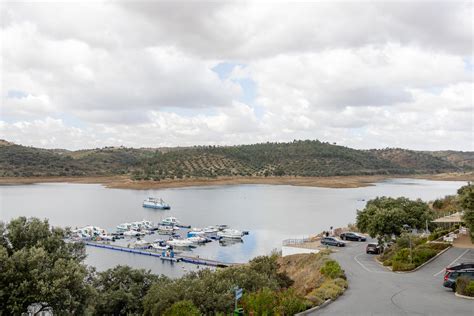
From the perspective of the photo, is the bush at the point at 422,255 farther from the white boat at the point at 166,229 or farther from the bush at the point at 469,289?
the white boat at the point at 166,229

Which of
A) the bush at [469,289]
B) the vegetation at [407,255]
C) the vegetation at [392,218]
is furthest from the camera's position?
the vegetation at [392,218]

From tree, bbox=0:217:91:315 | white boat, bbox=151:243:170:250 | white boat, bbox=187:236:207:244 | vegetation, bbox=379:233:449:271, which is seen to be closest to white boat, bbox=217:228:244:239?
white boat, bbox=187:236:207:244

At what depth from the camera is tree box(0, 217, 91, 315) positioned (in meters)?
14.9

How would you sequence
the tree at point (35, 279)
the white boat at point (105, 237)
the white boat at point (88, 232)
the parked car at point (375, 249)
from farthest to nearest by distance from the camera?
the white boat at point (88, 232) < the white boat at point (105, 237) < the parked car at point (375, 249) < the tree at point (35, 279)

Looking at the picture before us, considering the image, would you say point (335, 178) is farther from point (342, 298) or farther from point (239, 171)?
point (342, 298)

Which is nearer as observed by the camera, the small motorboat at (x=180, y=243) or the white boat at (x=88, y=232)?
the small motorboat at (x=180, y=243)

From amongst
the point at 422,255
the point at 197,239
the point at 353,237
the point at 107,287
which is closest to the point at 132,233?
the point at 197,239

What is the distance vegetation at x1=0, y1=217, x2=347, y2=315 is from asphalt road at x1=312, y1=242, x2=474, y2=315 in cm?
86

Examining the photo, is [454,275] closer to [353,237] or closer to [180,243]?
[353,237]

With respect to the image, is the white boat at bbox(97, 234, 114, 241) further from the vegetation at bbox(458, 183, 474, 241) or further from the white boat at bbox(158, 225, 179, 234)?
the vegetation at bbox(458, 183, 474, 241)

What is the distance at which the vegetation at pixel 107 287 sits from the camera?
14.9m

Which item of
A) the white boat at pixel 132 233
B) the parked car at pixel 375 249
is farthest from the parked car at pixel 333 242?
the white boat at pixel 132 233

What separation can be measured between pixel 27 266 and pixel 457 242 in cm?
2789

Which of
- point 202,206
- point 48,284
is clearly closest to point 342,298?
point 48,284
